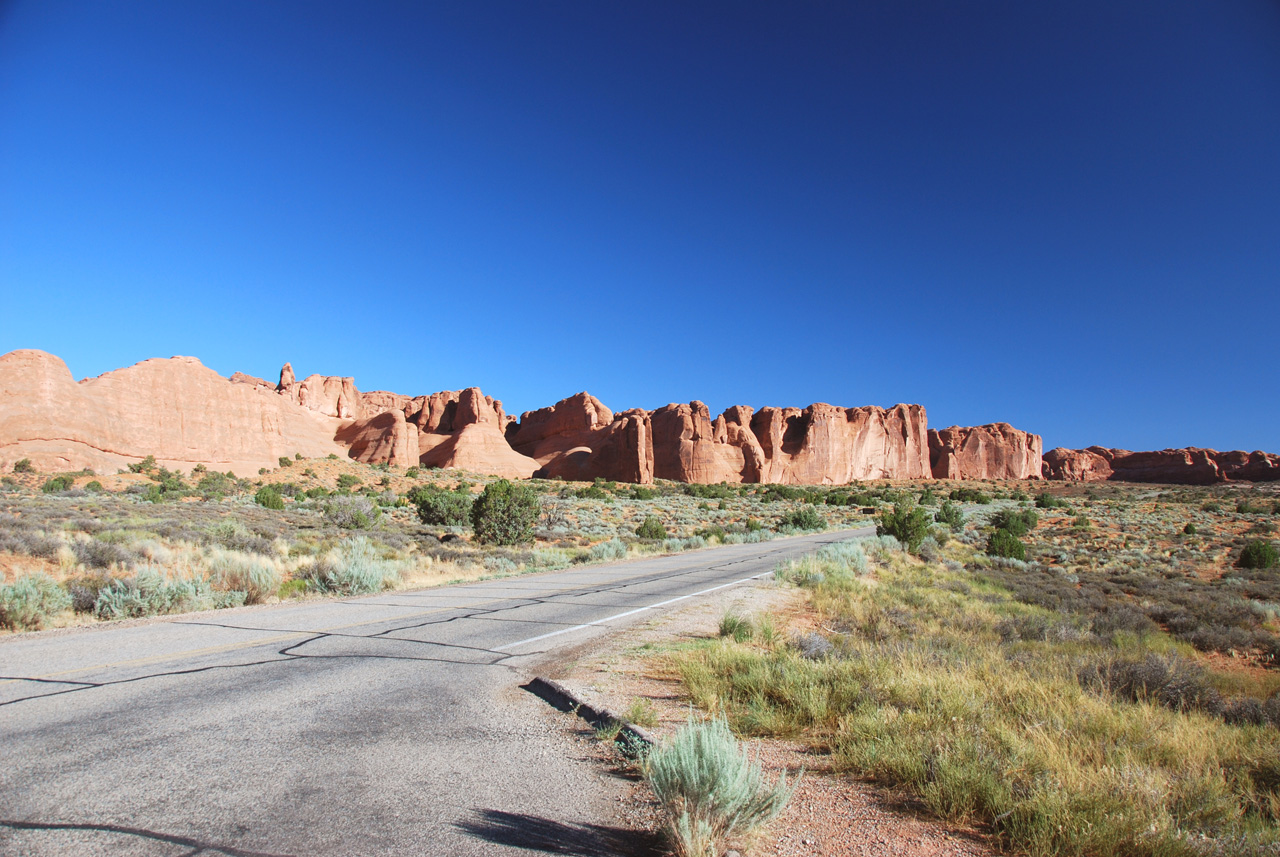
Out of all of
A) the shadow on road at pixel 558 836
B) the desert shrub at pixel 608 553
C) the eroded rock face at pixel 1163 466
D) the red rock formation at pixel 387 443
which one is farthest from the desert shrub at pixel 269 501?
the eroded rock face at pixel 1163 466

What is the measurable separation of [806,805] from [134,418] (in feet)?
196

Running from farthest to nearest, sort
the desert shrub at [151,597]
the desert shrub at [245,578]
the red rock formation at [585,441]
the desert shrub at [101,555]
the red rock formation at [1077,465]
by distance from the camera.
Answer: the red rock formation at [1077,465], the red rock formation at [585,441], the desert shrub at [101,555], the desert shrub at [245,578], the desert shrub at [151,597]

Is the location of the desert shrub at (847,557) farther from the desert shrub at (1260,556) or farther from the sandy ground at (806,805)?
the desert shrub at (1260,556)

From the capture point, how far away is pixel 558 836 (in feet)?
10.5

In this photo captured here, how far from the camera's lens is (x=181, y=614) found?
9.34 meters

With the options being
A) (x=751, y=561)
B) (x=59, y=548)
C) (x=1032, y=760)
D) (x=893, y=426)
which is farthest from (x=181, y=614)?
(x=893, y=426)

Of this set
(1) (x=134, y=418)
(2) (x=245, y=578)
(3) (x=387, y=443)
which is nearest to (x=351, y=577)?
(2) (x=245, y=578)

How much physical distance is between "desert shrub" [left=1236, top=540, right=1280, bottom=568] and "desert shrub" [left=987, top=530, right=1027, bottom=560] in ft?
25.4

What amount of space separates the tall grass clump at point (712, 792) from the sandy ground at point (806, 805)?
138mm

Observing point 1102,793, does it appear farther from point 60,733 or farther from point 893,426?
point 893,426

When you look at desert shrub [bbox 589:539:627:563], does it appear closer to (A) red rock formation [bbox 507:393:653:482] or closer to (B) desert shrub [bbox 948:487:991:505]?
(B) desert shrub [bbox 948:487:991:505]

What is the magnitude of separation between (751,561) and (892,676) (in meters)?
14.4

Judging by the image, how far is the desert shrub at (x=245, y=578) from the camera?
11.3 meters

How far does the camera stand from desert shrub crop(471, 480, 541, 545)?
23.4 meters
